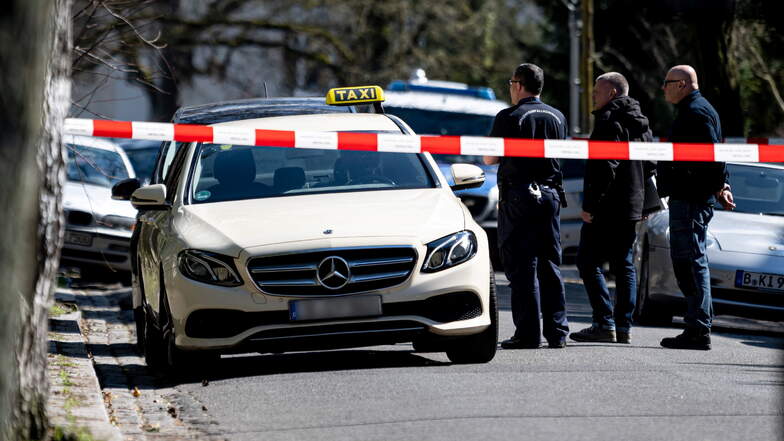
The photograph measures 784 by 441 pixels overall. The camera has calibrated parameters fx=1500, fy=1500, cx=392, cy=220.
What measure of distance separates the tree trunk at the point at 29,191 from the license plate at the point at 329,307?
242 centimetres

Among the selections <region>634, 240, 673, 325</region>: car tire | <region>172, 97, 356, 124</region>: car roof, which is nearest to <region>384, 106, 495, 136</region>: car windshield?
<region>634, 240, 673, 325</region>: car tire

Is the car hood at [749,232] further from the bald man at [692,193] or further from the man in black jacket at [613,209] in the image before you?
the man in black jacket at [613,209]

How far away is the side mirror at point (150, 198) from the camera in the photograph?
29.2 ft

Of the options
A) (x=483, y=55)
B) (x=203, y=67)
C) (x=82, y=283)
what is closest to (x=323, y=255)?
(x=82, y=283)

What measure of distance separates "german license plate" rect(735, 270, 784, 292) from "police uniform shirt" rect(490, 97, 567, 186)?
2663 millimetres

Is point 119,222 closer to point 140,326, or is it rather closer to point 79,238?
point 79,238

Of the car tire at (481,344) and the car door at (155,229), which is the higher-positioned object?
the car door at (155,229)

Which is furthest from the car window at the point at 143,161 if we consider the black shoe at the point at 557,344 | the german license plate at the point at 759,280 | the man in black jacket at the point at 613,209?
the black shoe at the point at 557,344

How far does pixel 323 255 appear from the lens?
8.05 metres

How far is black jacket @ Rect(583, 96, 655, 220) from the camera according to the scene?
384 inches

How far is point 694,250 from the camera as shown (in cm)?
985

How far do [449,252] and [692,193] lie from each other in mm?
2280

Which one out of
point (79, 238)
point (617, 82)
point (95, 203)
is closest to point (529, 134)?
point (617, 82)

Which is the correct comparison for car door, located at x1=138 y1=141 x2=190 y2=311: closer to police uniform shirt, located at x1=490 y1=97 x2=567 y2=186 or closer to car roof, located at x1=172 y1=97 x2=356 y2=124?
car roof, located at x1=172 y1=97 x2=356 y2=124
